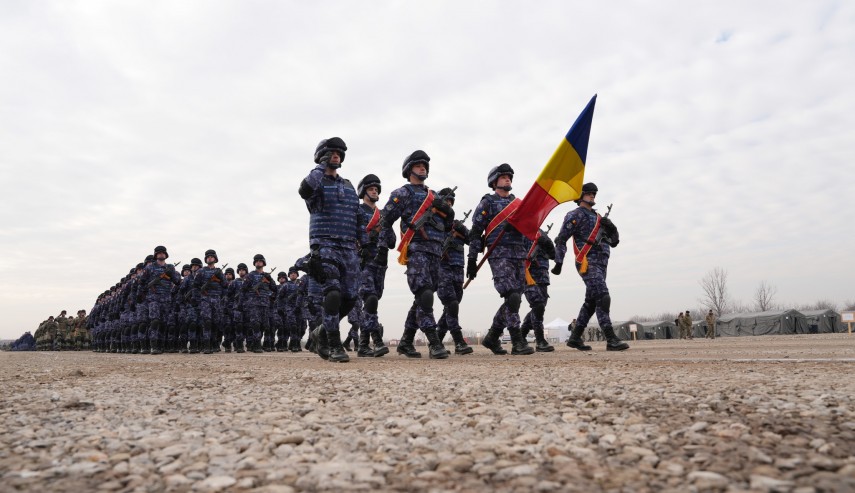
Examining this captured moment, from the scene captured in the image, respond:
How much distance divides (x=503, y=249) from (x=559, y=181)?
1.30m

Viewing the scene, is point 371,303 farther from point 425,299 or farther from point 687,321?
point 687,321

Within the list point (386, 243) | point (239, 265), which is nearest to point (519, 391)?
point (386, 243)

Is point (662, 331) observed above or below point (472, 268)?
below

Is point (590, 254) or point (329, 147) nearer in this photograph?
point (329, 147)

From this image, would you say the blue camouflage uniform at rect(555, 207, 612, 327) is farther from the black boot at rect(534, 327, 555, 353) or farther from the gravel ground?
the gravel ground

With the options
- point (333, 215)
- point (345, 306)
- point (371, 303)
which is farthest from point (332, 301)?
point (371, 303)

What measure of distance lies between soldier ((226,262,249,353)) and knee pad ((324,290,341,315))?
9.66m

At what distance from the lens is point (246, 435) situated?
2.09m

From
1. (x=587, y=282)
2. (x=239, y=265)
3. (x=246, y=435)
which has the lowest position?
(x=246, y=435)

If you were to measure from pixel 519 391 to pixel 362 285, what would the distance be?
5461 mm

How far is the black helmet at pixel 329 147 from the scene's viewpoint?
257 inches

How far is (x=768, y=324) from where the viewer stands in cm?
3856

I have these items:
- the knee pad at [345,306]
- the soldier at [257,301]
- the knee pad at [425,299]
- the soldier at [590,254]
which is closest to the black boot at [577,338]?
the soldier at [590,254]

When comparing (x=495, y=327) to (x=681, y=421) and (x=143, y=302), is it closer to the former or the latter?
(x=681, y=421)
